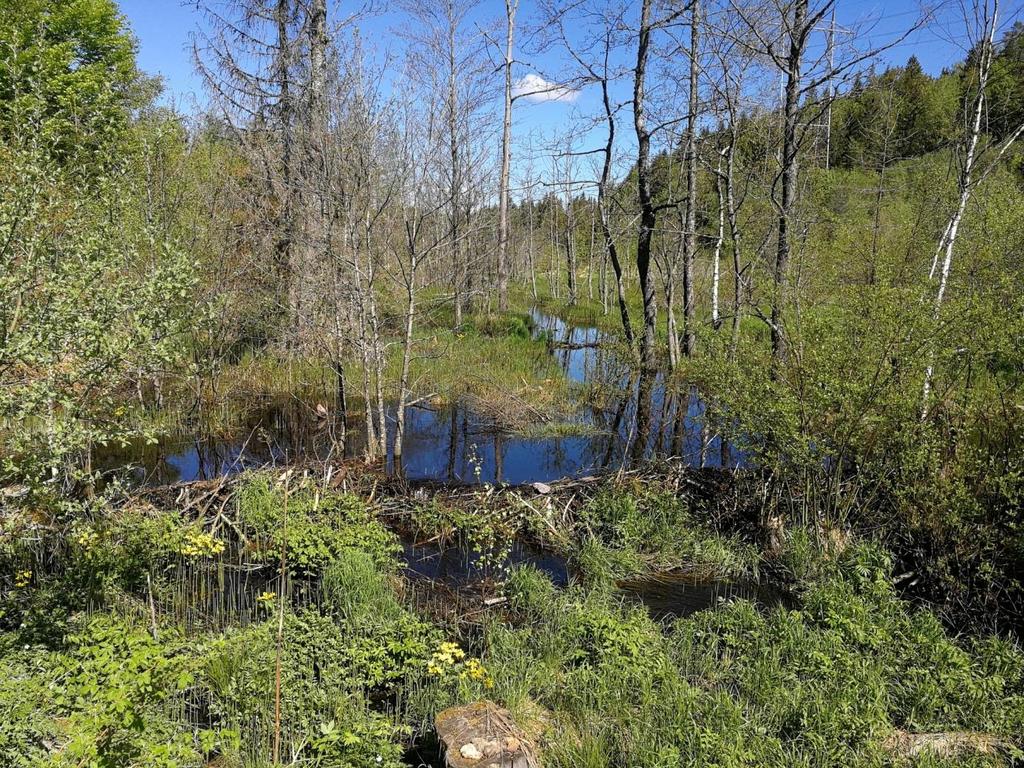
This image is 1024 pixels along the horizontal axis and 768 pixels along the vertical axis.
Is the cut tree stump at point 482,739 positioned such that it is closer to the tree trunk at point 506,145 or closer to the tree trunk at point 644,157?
the tree trunk at point 644,157

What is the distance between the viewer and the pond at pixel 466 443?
29.9 ft

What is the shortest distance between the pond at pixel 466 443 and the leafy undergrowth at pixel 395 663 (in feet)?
8.18

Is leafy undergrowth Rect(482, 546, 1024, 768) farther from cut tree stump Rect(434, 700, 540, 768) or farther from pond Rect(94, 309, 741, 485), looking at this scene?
pond Rect(94, 309, 741, 485)

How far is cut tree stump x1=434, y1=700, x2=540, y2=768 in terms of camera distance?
9.97ft

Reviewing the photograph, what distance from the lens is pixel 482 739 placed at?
10.3 feet

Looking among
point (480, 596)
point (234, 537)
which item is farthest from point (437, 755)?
point (234, 537)

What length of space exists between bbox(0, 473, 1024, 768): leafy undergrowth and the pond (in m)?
2.49

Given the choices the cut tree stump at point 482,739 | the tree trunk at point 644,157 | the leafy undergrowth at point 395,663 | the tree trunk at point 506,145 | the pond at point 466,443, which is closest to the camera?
the cut tree stump at point 482,739

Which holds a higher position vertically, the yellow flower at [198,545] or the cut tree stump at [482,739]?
the yellow flower at [198,545]

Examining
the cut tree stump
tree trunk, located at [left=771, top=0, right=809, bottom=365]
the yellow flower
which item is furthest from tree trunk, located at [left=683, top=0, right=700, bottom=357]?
the cut tree stump

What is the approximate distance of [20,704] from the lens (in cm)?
309

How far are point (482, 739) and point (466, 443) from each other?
7.60 metres

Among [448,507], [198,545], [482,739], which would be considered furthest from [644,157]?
[482,739]

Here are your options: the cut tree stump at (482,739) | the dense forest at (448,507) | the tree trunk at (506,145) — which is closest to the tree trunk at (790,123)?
the dense forest at (448,507)
